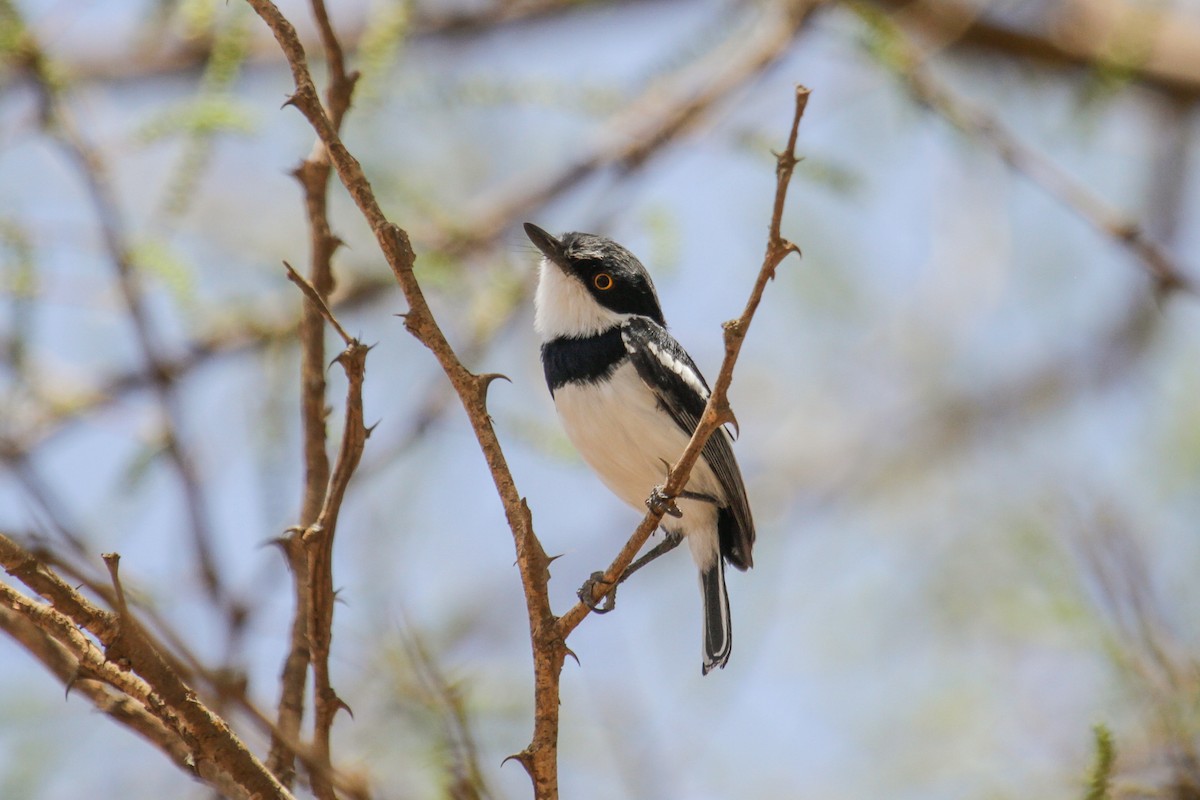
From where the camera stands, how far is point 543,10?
7652mm

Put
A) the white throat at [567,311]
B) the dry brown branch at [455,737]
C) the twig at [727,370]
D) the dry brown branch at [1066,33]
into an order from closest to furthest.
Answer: the dry brown branch at [455,737] → the twig at [727,370] → the white throat at [567,311] → the dry brown branch at [1066,33]

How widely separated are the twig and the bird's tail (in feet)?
4.18

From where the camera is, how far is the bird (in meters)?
3.81

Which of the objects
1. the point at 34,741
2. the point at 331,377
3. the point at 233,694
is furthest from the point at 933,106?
the point at 34,741

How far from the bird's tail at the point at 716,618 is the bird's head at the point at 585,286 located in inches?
34.3

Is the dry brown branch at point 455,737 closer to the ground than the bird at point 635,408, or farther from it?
closer to the ground

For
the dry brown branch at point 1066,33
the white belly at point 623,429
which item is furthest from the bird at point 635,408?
the dry brown branch at point 1066,33

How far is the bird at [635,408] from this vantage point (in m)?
3.81

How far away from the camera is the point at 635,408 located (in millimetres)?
3803

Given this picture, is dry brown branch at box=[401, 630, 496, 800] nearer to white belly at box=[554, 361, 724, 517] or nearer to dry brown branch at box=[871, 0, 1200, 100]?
white belly at box=[554, 361, 724, 517]

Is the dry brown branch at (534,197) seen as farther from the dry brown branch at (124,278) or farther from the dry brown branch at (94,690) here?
the dry brown branch at (94,690)

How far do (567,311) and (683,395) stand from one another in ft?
1.80

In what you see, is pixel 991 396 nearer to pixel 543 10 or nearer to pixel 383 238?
pixel 543 10

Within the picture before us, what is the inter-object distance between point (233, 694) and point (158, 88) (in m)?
7.00
